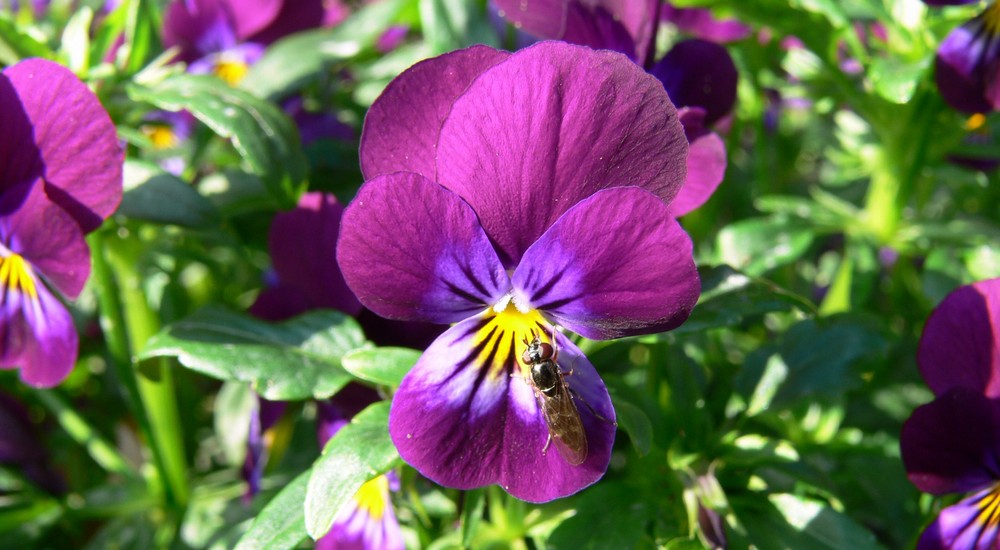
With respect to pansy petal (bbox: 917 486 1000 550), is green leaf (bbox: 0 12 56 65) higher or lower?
higher

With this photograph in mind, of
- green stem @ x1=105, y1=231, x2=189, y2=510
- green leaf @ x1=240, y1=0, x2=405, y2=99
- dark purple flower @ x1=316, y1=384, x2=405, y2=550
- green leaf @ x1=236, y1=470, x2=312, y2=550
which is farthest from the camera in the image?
green leaf @ x1=240, y1=0, x2=405, y2=99

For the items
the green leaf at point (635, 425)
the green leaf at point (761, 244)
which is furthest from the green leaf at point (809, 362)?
the green leaf at point (635, 425)

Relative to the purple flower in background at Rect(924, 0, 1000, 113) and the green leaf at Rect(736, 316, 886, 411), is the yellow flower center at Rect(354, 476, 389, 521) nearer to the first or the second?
the green leaf at Rect(736, 316, 886, 411)

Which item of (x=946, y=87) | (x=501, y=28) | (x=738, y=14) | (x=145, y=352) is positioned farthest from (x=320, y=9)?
(x=946, y=87)

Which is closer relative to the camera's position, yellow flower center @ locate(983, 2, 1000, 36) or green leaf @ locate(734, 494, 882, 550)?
green leaf @ locate(734, 494, 882, 550)

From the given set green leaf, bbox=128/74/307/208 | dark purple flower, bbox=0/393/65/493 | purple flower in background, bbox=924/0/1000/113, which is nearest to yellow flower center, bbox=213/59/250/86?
green leaf, bbox=128/74/307/208

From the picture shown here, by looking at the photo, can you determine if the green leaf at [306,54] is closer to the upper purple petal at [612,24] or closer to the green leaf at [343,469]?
the upper purple petal at [612,24]

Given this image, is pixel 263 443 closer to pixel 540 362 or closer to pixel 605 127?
pixel 540 362

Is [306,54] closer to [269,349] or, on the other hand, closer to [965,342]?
[269,349]
